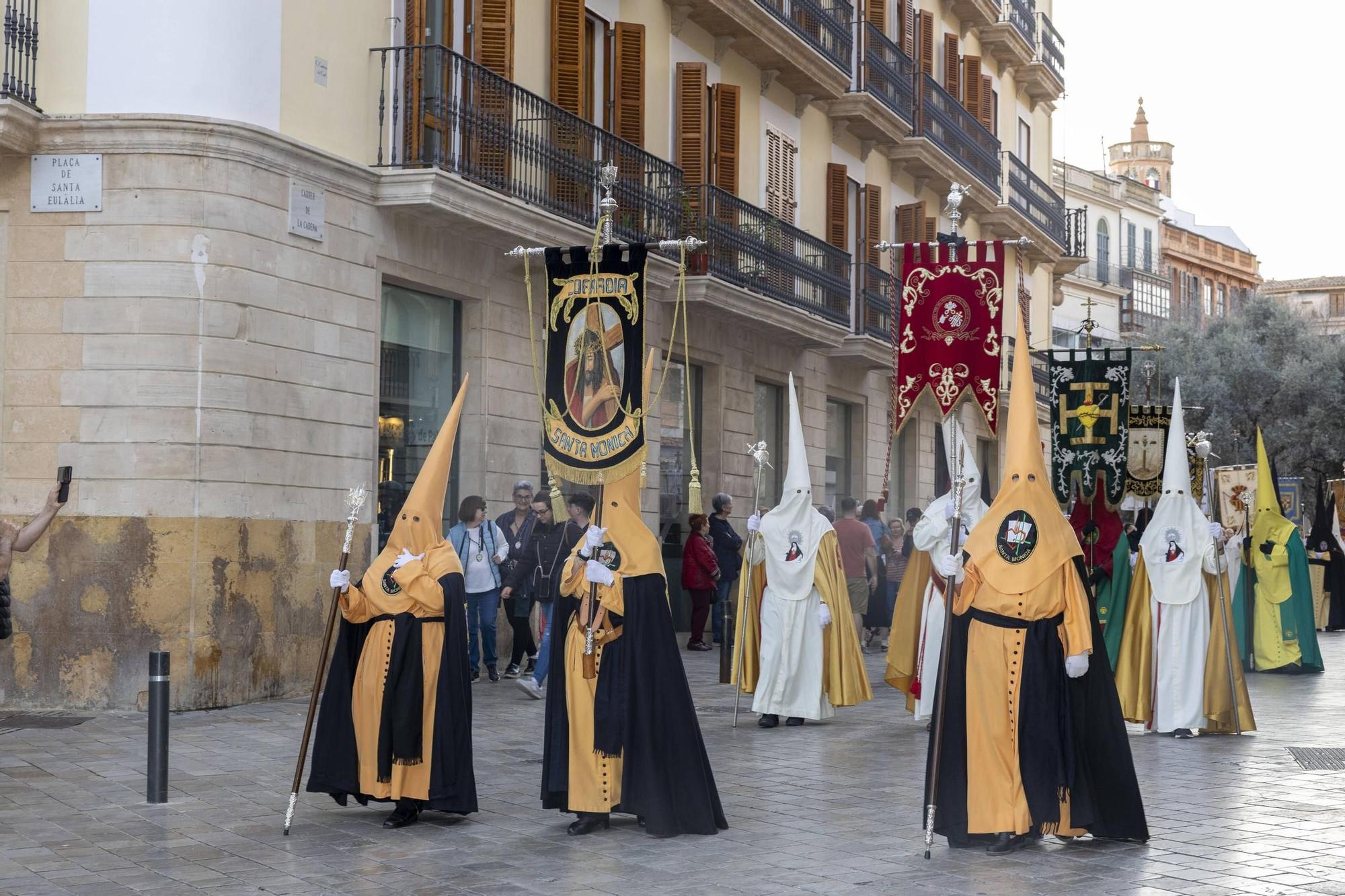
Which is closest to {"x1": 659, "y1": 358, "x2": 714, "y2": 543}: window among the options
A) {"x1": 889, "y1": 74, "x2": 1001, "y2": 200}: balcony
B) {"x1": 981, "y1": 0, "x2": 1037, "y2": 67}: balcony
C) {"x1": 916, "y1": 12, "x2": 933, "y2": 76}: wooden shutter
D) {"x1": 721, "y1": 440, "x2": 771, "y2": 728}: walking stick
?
{"x1": 721, "y1": 440, "x2": 771, "y2": 728}: walking stick

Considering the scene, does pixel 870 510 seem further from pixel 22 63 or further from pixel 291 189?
pixel 22 63

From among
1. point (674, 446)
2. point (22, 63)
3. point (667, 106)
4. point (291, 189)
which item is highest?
point (667, 106)

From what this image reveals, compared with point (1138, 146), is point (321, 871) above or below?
below

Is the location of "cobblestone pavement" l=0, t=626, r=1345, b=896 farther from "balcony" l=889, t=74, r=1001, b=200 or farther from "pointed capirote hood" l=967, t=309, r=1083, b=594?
"balcony" l=889, t=74, r=1001, b=200

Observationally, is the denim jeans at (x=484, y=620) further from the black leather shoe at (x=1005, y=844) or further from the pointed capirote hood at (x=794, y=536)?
the black leather shoe at (x=1005, y=844)

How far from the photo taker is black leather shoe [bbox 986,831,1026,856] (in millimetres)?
7863

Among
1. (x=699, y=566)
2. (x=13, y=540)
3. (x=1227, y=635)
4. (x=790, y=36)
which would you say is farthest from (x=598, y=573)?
(x=790, y=36)

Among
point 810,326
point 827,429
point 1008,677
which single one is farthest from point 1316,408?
point 1008,677

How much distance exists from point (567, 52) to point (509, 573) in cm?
608

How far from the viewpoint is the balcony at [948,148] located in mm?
28812

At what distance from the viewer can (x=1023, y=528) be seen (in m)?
8.17

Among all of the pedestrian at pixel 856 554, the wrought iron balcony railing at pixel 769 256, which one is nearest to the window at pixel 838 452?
the wrought iron balcony railing at pixel 769 256

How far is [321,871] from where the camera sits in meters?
7.23

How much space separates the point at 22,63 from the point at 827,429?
15.2 meters
